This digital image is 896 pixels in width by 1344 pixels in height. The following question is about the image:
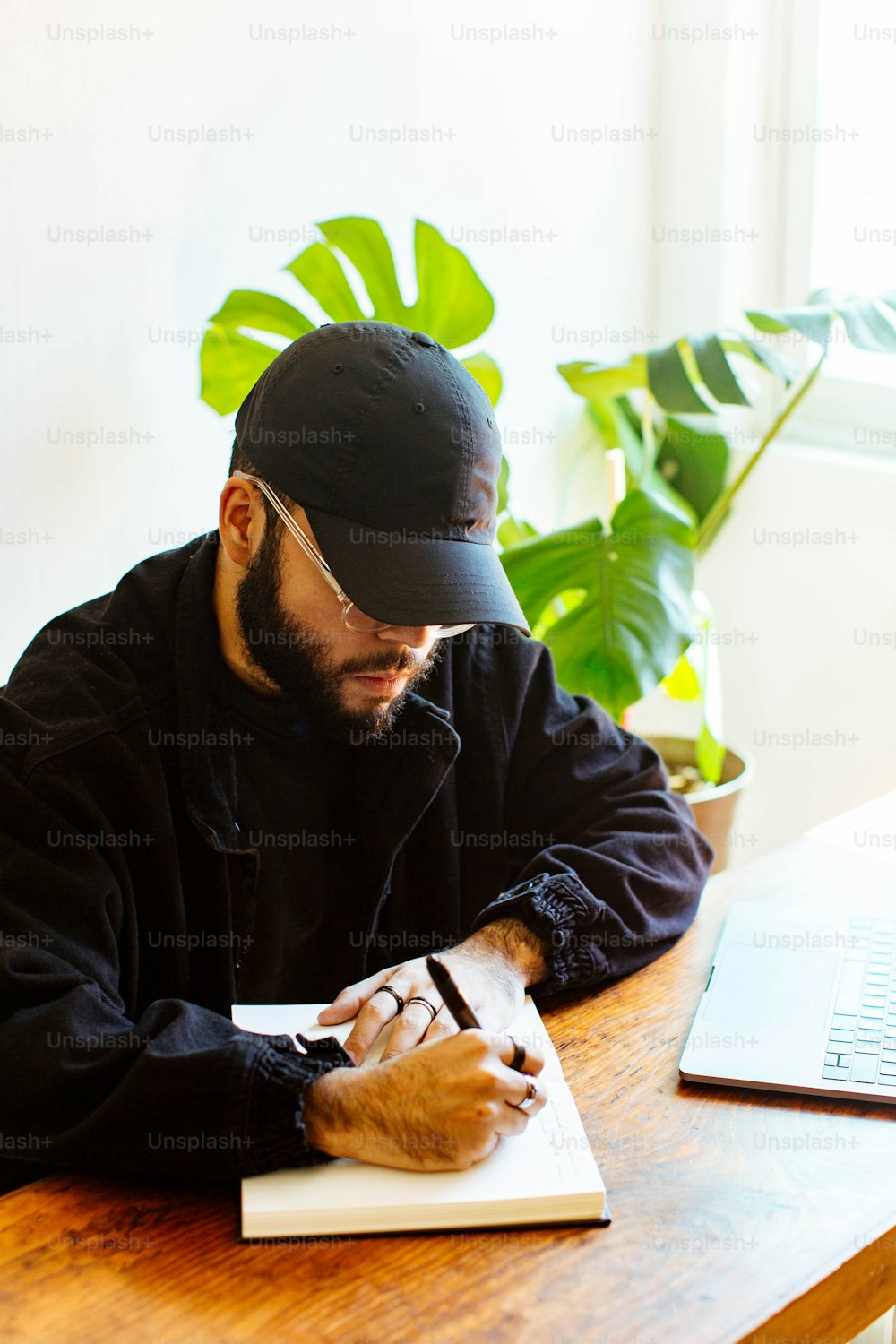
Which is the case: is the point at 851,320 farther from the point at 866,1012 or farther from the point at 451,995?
the point at 451,995

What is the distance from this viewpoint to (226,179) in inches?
80.7

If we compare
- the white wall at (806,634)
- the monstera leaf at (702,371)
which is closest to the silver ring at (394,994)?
the monstera leaf at (702,371)

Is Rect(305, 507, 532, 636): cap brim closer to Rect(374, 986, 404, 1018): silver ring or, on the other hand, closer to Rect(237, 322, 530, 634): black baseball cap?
Rect(237, 322, 530, 634): black baseball cap

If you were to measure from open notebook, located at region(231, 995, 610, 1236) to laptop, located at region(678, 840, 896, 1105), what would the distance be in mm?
198

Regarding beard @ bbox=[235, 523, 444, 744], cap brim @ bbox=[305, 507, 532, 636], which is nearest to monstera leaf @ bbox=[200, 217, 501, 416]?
beard @ bbox=[235, 523, 444, 744]

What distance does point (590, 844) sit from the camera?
4.87 feet

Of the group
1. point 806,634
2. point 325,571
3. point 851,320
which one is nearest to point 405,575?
point 325,571

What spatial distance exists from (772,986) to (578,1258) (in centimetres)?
46

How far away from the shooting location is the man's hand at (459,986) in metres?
1.16

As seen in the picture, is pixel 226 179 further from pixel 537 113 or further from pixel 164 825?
pixel 164 825

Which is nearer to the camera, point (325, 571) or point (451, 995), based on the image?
point (451, 995)

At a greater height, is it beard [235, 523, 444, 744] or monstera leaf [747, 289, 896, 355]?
monstera leaf [747, 289, 896, 355]

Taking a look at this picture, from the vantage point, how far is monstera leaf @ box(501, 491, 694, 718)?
208cm

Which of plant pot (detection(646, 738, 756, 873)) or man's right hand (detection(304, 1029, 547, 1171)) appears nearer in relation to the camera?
man's right hand (detection(304, 1029, 547, 1171))
